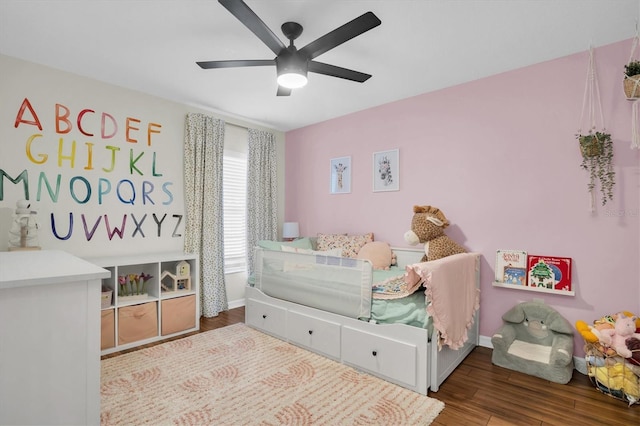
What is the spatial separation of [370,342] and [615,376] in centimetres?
148

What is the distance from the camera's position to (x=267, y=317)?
297cm

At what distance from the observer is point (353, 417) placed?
1778 mm

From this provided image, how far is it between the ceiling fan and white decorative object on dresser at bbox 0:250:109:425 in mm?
1333

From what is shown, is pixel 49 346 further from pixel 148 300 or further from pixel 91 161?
pixel 91 161

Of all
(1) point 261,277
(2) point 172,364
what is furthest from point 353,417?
(1) point 261,277

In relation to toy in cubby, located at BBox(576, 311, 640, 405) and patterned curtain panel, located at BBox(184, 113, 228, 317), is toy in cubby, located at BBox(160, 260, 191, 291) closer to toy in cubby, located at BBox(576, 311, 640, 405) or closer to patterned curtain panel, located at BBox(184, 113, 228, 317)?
patterned curtain panel, located at BBox(184, 113, 228, 317)

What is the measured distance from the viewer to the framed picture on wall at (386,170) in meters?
3.41

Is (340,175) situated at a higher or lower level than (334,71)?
lower

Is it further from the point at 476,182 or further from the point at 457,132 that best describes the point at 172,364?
the point at 457,132

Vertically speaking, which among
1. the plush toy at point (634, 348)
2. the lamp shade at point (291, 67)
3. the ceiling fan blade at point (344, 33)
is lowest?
the plush toy at point (634, 348)

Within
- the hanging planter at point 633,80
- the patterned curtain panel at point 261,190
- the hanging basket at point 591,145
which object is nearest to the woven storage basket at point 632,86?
the hanging planter at point 633,80

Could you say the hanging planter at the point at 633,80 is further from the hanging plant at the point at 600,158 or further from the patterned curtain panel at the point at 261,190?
the patterned curtain panel at the point at 261,190

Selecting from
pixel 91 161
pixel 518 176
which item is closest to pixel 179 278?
pixel 91 161

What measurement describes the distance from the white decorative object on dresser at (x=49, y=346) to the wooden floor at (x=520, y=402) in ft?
5.50
